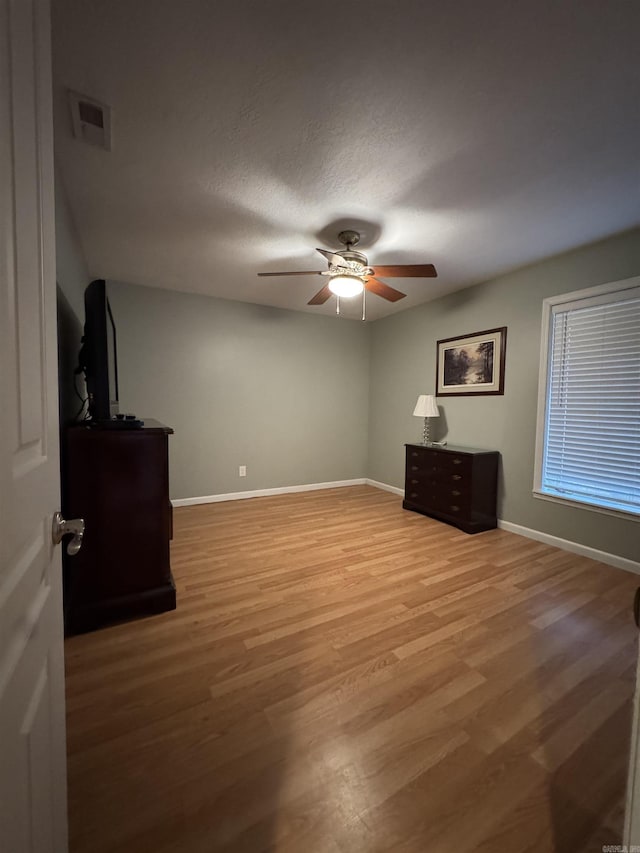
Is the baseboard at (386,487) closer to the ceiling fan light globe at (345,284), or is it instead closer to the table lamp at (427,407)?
the table lamp at (427,407)

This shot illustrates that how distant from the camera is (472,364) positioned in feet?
11.5

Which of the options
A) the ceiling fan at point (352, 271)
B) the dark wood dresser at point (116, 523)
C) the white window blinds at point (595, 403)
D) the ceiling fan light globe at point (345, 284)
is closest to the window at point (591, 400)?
the white window blinds at point (595, 403)

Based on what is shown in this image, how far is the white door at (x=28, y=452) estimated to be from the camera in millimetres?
480

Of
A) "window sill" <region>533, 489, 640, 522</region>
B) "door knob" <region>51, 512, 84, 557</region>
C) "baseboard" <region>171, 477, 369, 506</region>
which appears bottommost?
"baseboard" <region>171, 477, 369, 506</region>

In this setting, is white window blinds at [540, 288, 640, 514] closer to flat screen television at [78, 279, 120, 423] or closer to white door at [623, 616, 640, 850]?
white door at [623, 616, 640, 850]

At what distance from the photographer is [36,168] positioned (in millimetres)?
615

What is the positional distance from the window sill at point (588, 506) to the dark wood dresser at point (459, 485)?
0.42 meters

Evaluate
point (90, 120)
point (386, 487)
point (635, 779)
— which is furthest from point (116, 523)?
point (386, 487)

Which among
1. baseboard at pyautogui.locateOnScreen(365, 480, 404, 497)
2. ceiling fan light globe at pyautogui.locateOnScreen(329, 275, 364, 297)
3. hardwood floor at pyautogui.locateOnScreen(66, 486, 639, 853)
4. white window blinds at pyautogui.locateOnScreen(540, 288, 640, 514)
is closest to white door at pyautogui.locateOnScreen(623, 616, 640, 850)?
hardwood floor at pyautogui.locateOnScreen(66, 486, 639, 853)

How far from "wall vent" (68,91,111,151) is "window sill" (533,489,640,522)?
375cm

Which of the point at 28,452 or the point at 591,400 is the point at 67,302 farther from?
the point at 591,400

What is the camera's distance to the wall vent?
140 centimetres

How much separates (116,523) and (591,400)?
3.41 meters

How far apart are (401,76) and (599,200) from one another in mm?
1534
